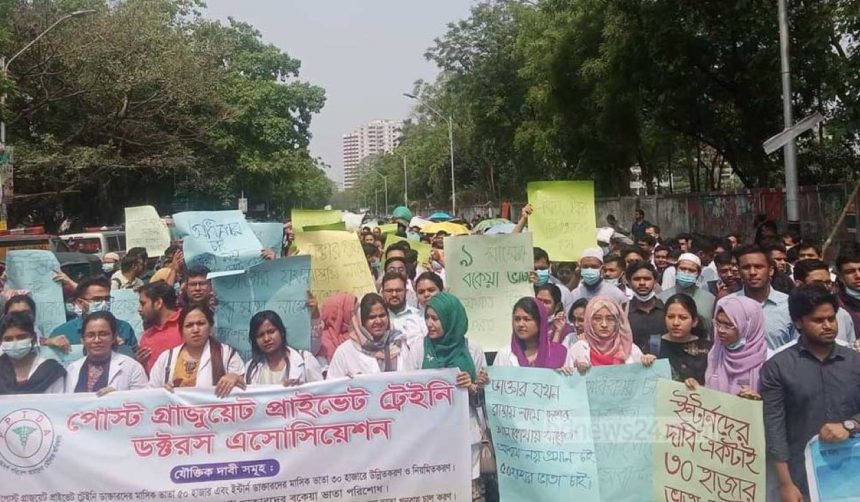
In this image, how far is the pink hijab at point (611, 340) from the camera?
4.20 m

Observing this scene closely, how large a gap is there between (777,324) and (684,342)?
75cm

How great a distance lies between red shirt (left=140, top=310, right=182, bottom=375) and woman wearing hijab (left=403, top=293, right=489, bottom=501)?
1.46 metres

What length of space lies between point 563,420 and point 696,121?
55.5 feet

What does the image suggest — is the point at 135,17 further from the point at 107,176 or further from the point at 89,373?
the point at 89,373

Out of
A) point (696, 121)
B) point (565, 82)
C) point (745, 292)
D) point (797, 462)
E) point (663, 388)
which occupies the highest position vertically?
point (565, 82)

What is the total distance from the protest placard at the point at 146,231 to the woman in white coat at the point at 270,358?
497 centimetres

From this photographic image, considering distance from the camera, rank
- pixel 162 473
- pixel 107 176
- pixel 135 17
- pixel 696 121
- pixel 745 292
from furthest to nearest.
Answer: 1. pixel 107 176
2. pixel 135 17
3. pixel 696 121
4. pixel 745 292
5. pixel 162 473

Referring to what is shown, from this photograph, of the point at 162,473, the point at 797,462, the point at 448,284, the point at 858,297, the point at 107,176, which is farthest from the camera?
the point at 107,176

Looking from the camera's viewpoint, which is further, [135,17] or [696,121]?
[135,17]

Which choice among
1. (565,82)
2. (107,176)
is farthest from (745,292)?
(107,176)

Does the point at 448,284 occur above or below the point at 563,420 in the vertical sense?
above

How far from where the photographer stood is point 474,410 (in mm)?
4281

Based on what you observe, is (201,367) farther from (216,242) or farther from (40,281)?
(40,281)

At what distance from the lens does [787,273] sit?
20.3 ft
